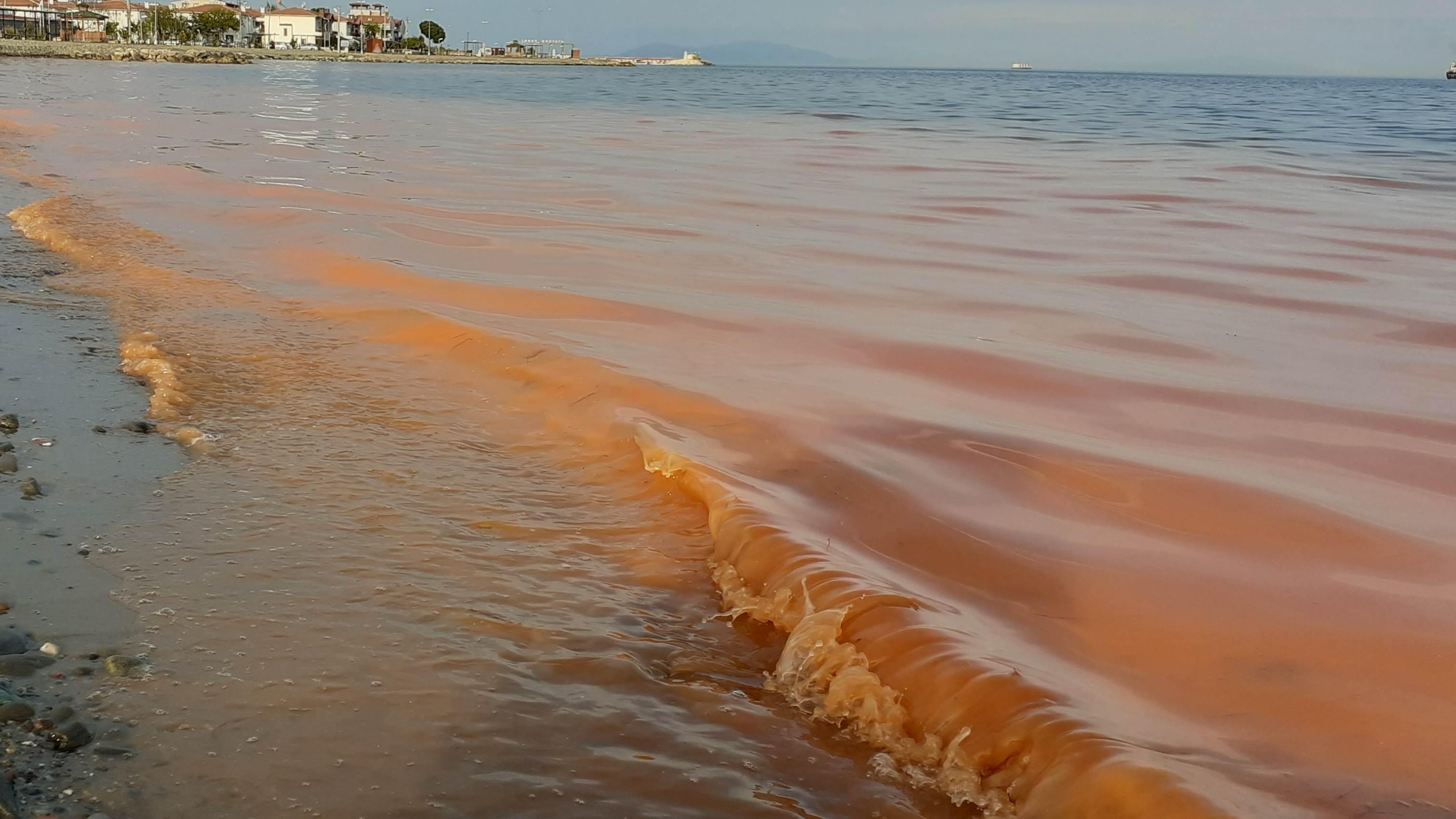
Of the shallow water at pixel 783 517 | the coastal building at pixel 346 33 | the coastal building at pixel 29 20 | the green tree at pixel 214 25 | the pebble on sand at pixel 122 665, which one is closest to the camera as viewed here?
the shallow water at pixel 783 517

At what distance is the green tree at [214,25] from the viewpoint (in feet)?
355

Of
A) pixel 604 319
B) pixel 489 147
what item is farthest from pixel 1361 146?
pixel 604 319

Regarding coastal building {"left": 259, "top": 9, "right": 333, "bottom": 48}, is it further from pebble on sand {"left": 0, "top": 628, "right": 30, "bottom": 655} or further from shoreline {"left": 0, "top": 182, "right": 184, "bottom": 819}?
pebble on sand {"left": 0, "top": 628, "right": 30, "bottom": 655}

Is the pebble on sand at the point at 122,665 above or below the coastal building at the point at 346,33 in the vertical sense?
below

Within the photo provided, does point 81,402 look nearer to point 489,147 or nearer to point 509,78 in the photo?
point 489,147

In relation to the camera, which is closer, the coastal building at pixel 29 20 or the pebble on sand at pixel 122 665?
the pebble on sand at pixel 122 665

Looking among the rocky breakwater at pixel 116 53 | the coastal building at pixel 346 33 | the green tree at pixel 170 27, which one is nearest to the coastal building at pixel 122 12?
the green tree at pixel 170 27

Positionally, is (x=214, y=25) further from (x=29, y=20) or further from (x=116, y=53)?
(x=116, y=53)

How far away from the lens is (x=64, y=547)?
3.10m

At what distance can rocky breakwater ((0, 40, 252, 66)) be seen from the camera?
67.1 metres

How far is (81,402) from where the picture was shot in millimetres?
4367

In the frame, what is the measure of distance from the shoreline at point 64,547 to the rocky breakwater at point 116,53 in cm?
6995

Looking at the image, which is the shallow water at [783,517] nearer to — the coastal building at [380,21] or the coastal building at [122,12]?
the coastal building at [122,12]

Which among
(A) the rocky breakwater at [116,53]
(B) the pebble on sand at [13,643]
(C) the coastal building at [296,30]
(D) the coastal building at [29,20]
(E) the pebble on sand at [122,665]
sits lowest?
(E) the pebble on sand at [122,665]
